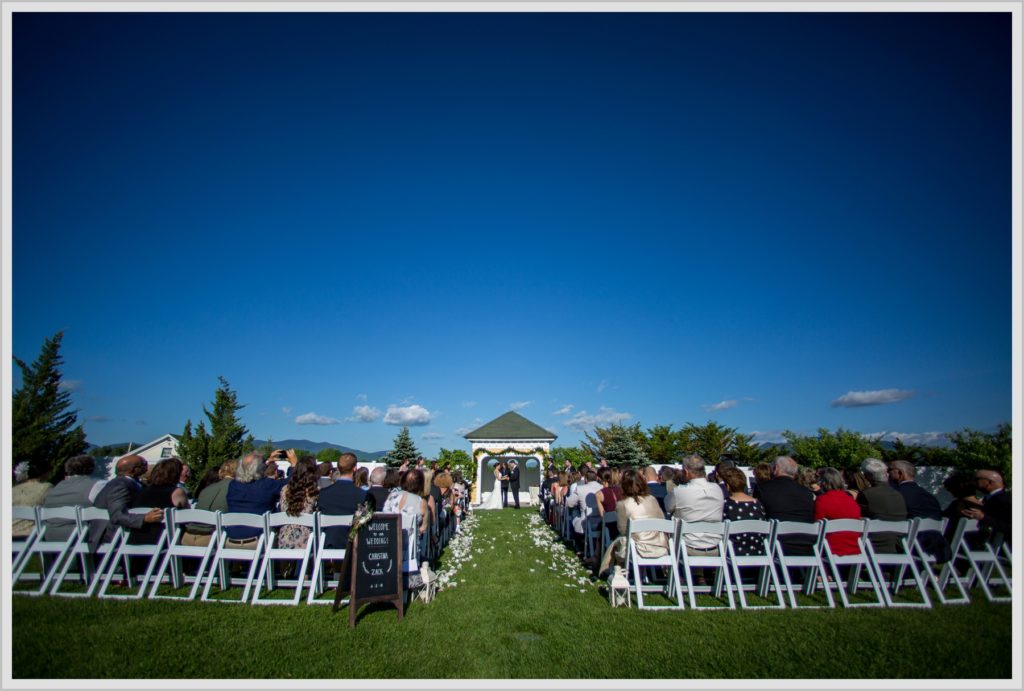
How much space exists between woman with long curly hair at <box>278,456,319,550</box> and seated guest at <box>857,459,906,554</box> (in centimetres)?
636

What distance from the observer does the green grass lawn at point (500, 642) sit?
3.46m

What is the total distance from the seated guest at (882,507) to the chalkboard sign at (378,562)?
17.5 ft

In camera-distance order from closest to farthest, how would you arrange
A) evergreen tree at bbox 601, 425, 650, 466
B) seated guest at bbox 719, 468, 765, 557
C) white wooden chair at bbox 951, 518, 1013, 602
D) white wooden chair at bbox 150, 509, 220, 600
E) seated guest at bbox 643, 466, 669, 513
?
white wooden chair at bbox 150, 509, 220, 600 → white wooden chair at bbox 951, 518, 1013, 602 → seated guest at bbox 719, 468, 765, 557 → seated guest at bbox 643, 466, 669, 513 → evergreen tree at bbox 601, 425, 650, 466

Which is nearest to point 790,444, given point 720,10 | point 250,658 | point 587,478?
point 587,478

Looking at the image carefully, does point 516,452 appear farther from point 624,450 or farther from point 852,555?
point 852,555

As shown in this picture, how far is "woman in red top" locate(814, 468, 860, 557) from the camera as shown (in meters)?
5.36

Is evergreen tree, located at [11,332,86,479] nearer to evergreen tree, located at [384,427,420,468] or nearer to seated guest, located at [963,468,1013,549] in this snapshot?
evergreen tree, located at [384,427,420,468]

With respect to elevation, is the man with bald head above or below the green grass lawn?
above

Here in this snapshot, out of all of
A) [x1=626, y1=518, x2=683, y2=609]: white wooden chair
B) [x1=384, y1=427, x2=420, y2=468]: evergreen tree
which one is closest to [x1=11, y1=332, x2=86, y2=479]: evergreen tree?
[x1=384, y1=427, x2=420, y2=468]: evergreen tree

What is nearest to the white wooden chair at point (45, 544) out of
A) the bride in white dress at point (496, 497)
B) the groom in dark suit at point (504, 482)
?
the groom in dark suit at point (504, 482)

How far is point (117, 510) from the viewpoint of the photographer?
17.9ft

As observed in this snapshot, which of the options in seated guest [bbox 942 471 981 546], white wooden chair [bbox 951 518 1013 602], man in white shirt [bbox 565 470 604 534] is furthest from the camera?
man in white shirt [bbox 565 470 604 534]

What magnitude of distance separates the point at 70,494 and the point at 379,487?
11.9 feet

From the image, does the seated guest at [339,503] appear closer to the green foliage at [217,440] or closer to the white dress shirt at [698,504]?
the white dress shirt at [698,504]
